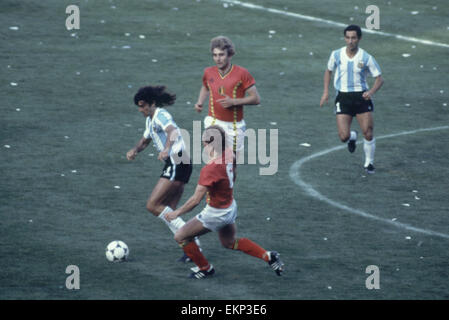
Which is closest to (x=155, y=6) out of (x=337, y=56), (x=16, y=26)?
(x=16, y=26)

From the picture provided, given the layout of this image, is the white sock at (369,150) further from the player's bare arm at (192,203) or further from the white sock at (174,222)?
the player's bare arm at (192,203)

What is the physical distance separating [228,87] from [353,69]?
10.2ft

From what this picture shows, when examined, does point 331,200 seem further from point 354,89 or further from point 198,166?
point 198,166

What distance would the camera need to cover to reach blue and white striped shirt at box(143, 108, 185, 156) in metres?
11.1

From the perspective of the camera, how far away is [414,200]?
1365cm

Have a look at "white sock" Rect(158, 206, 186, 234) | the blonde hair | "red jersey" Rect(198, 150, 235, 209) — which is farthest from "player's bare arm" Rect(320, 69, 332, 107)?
"red jersey" Rect(198, 150, 235, 209)

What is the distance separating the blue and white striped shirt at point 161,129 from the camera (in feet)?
36.3

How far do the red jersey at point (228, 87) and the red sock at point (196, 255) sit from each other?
3082mm

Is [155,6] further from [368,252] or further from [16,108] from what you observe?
[368,252]

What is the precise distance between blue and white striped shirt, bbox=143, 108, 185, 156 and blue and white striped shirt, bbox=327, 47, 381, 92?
4.74m

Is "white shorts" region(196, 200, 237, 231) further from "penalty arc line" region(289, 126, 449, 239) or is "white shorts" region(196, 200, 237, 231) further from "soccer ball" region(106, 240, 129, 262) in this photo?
"penalty arc line" region(289, 126, 449, 239)

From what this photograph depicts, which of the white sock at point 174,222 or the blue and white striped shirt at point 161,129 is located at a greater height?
the blue and white striped shirt at point 161,129

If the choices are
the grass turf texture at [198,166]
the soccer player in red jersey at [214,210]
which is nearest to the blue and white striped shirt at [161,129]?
the soccer player in red jersey at [214,210]

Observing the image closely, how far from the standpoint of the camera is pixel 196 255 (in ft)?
33.8
